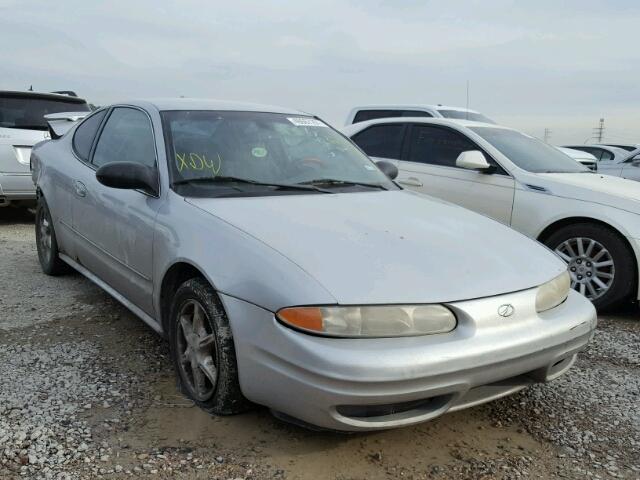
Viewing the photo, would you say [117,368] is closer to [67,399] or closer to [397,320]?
[67,399]

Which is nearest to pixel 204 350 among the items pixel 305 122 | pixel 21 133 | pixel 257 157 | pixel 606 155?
pixel 257 157

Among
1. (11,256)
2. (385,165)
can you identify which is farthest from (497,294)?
(11,256)

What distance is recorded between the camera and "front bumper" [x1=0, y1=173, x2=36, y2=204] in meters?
7.04

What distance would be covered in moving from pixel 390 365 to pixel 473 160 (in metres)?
3.42

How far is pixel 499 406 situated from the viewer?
9.56 ft

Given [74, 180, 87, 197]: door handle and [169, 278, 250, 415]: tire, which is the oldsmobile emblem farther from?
[74, 180, 87, 197]: door handle

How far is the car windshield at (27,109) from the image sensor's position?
7387mm

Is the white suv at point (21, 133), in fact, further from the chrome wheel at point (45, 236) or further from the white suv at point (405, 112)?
the white suv at point (405, 112)

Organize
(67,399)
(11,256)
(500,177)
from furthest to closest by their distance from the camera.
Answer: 1. (11,256)
2. (500,177)
3. (67,399)

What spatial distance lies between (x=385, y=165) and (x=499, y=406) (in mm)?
1940

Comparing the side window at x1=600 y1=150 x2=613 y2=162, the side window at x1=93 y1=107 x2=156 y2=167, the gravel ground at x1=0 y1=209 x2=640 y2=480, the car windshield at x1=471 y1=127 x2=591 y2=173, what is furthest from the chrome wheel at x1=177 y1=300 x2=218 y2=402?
the side window at x1=600 y1=150 x2=613 y2=162

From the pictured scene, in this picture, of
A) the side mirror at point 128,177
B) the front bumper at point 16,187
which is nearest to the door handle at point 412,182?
the side mirror at point 128,177

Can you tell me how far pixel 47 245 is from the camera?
489 centimetres

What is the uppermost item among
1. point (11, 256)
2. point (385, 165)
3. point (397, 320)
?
point (385, 165)
